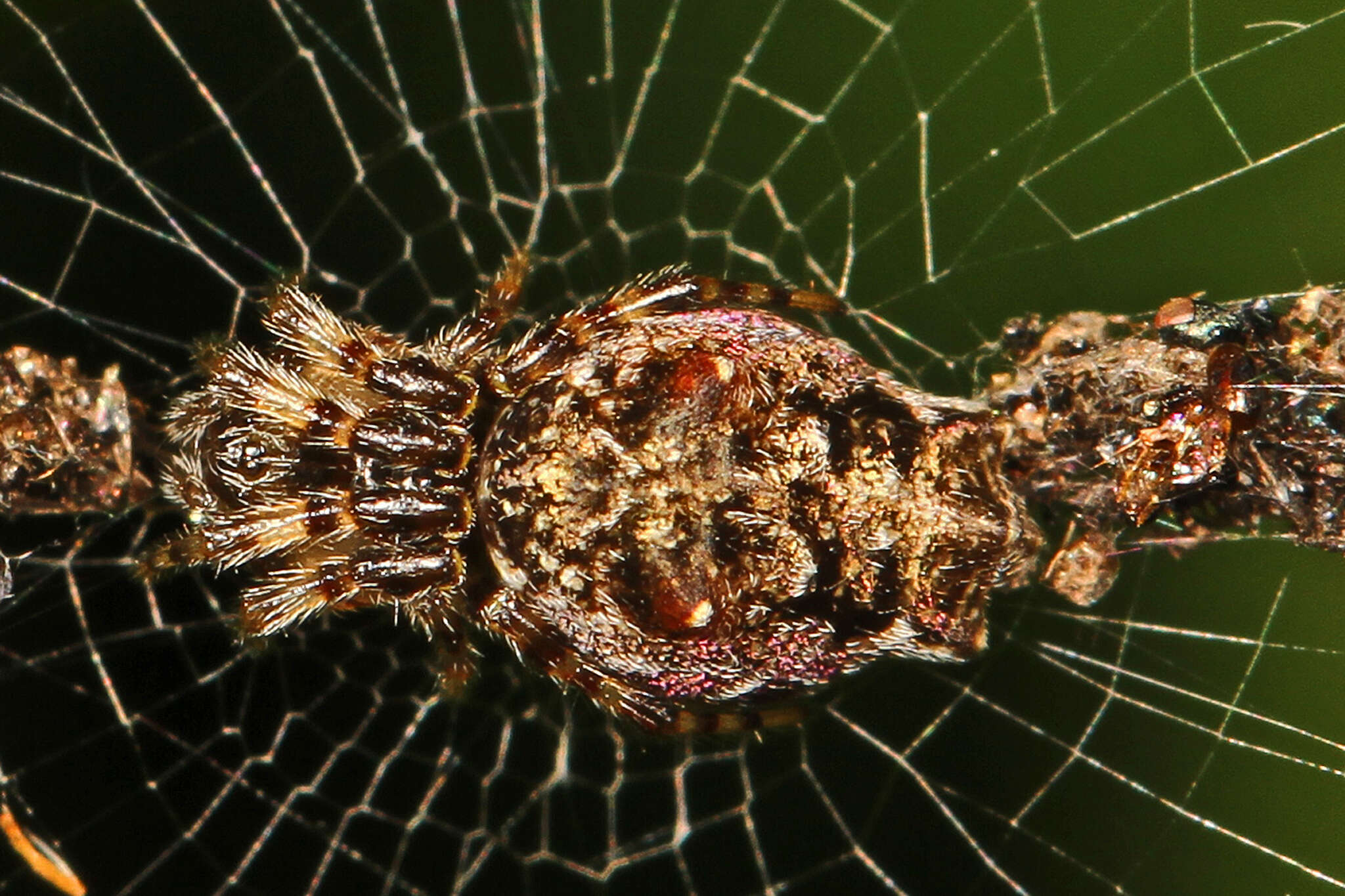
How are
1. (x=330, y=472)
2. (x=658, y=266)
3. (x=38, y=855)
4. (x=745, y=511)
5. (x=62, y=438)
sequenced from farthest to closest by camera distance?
1. (x=658, y=266)
2. (x=38, y=855)
3. (x=62, y=438)
4. (x=330, y=472)
5. (x=745, y=511)

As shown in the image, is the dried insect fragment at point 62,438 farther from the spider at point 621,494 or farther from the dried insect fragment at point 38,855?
the dried insect fragment at point 38,855

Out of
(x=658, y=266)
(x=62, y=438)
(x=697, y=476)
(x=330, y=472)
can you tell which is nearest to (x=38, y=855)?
(x=62, y=438)

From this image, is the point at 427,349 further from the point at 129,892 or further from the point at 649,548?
the point at 129,892

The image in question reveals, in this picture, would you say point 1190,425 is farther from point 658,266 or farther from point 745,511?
point 658,266

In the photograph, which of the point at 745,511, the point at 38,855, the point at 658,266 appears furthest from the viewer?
the point at 658,266

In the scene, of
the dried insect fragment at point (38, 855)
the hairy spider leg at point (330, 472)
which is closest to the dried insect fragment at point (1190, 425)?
the hairy spider leg at point (330, 472)

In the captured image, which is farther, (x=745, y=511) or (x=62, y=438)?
(x=62, y=438)

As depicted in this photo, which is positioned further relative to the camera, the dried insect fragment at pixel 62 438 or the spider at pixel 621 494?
the dried insect fragment at pixel 62 438
